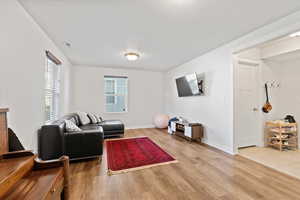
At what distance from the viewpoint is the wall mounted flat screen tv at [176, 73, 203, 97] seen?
3.96m

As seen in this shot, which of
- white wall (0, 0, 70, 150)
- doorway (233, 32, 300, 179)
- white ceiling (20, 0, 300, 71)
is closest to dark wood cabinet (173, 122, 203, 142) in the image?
doorway (233, 32, 300, 179)

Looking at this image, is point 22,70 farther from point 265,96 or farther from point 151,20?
point 265,96

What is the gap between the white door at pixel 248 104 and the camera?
3.42 meters

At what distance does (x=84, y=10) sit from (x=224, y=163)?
3.47 metres

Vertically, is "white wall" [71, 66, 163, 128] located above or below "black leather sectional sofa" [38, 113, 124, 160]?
above

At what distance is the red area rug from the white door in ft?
6.78

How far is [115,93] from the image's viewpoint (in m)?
5.70

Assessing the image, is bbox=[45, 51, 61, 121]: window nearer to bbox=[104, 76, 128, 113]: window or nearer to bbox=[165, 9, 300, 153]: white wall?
bbox=[104, 76, 128, 113]: window

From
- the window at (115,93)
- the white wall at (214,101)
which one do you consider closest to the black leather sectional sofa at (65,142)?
the white wall at (214,101)

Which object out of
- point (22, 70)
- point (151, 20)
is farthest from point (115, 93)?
point (151, 20)

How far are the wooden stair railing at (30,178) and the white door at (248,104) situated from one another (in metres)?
3.71

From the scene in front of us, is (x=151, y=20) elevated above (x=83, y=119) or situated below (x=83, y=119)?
above

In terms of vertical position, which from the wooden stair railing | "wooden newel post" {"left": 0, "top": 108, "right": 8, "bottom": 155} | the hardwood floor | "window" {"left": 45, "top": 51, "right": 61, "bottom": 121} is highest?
"window" {"left": 45, "top": 51, "right": 61, "bottom": 121}

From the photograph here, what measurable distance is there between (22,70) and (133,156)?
93.0 inches
